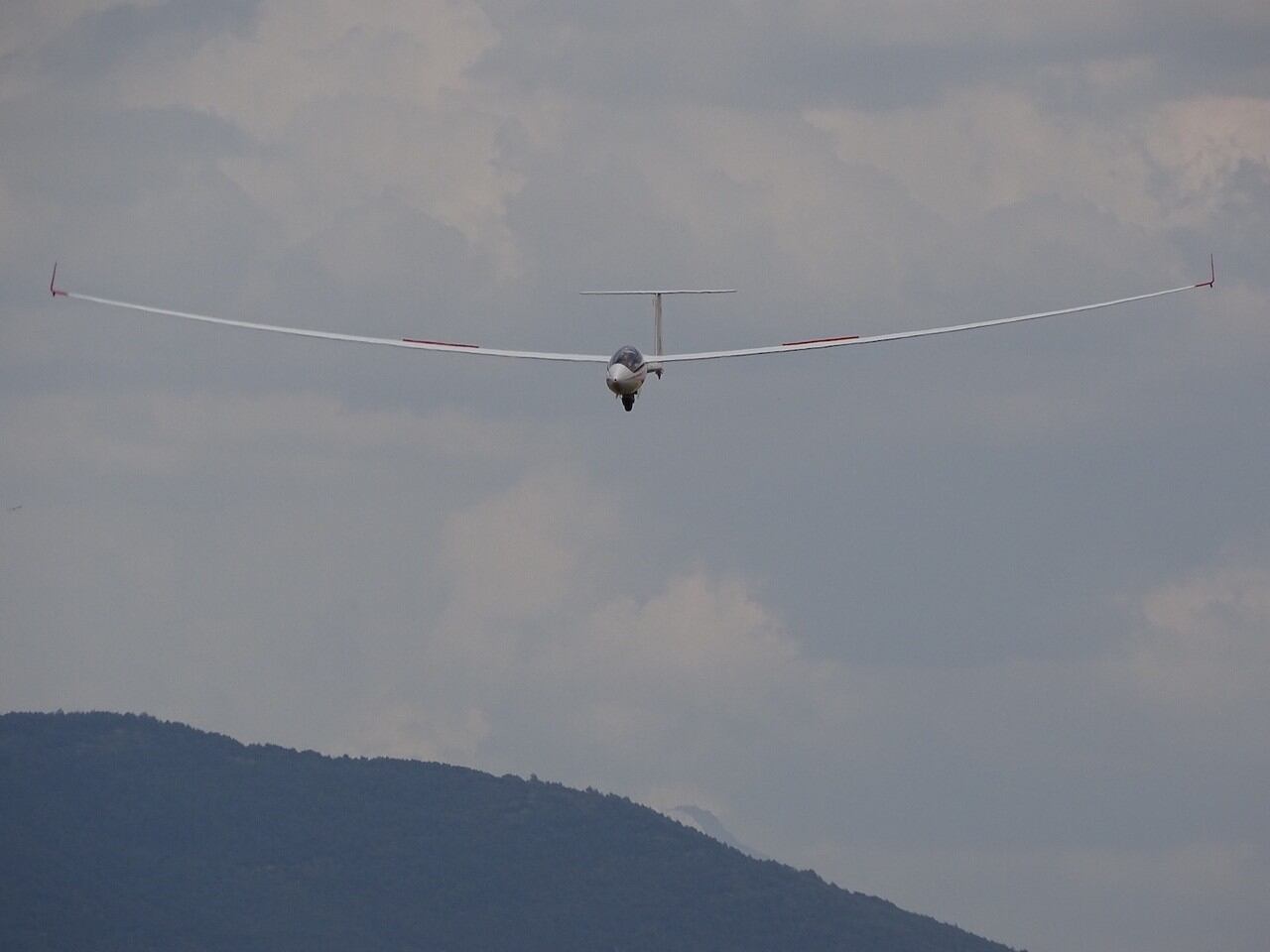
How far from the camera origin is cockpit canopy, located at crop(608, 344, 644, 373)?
3182 inches

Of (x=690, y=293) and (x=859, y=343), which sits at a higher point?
(x=690, y=293)

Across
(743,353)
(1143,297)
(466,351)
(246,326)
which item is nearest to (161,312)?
(246,326)

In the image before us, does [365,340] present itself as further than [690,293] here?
No

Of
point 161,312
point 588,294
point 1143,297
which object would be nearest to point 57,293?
point 161,312

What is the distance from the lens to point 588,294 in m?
83.1

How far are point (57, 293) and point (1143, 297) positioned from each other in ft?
134

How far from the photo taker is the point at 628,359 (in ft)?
266

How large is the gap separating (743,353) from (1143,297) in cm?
1528

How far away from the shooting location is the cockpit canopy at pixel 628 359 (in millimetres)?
80812

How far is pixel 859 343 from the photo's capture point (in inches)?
3113

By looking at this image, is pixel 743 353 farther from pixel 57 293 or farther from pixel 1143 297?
pixel 57 293

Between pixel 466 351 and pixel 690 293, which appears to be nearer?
pixel 466 351

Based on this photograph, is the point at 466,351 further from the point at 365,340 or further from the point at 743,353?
the point at 743,353

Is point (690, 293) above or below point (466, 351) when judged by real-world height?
above
